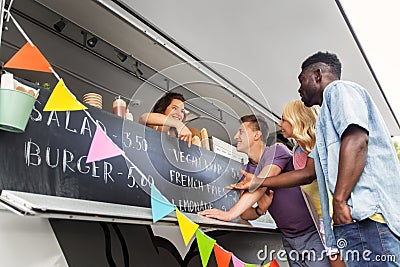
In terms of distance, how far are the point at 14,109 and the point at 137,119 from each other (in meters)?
0.76

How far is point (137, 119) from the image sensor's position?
5.91ft

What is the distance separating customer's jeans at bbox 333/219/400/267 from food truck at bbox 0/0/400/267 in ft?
1.84

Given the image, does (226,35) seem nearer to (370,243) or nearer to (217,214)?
(217,214)

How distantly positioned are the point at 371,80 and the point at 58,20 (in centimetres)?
224

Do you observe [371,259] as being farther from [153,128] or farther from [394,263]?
[153,128]

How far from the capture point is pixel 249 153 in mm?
2084

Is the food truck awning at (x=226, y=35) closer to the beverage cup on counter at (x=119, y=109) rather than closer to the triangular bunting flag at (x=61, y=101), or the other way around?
the beverage cup on counter at (x=119, y=109)

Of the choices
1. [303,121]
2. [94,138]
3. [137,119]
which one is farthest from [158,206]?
[303,121]

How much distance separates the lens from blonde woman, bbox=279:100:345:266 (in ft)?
6.55

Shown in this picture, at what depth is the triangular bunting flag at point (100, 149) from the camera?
134 centimetres

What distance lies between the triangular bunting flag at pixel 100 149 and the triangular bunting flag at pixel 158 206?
0.85 ft

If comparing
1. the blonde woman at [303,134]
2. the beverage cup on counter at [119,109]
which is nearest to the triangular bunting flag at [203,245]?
the beverage cup on counter at [119,109]

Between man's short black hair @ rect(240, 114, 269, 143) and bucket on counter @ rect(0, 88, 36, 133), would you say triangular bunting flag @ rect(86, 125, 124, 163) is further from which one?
man's short black hair @ rect(240, 114, 269, 143)

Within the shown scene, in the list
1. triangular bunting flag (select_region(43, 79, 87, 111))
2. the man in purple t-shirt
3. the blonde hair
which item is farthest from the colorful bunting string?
the blonde hair
